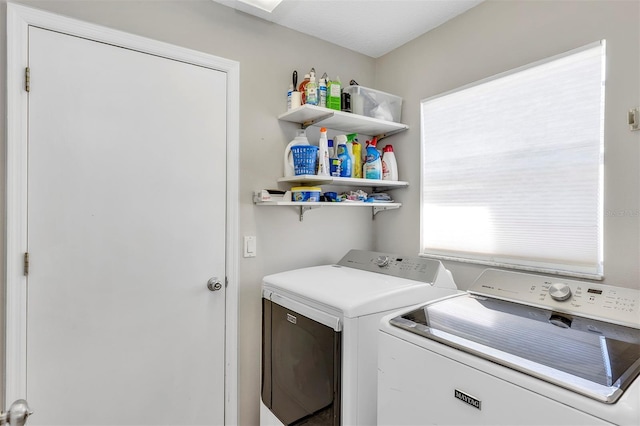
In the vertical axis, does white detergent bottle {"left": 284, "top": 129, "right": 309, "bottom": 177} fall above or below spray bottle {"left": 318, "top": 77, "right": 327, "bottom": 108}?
below

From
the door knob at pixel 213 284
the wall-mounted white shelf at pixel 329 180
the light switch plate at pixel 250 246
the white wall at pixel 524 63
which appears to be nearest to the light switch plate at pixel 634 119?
the white wall at pixel 524 63

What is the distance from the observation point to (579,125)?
4.94 ft

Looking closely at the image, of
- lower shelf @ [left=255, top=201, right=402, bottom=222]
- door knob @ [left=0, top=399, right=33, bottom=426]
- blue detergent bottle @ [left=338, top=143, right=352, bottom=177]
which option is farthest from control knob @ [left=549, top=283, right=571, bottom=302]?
door knob @ [left=0, top=399, right=33, bottom=426]

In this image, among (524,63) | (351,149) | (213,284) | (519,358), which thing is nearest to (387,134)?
(351,149)

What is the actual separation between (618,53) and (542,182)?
584 mm

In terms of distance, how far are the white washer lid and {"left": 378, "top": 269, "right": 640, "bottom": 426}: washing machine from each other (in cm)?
13

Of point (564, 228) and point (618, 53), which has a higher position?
point (618, 53)

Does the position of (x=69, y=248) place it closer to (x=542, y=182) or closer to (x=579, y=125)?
(x=542, y=182)

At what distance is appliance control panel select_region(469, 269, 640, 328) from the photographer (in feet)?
4.16

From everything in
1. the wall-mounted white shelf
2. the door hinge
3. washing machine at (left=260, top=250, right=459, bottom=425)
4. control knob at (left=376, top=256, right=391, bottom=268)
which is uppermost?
the door hinge

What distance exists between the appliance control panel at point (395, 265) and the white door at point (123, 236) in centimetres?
83

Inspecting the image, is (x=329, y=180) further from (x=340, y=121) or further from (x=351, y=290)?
(x=351, y=290)

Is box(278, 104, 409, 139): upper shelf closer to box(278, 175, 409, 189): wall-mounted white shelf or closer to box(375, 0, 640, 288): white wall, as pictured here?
box(375, 0, 640, 288): white wall

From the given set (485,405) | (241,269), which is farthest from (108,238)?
(485,405)
